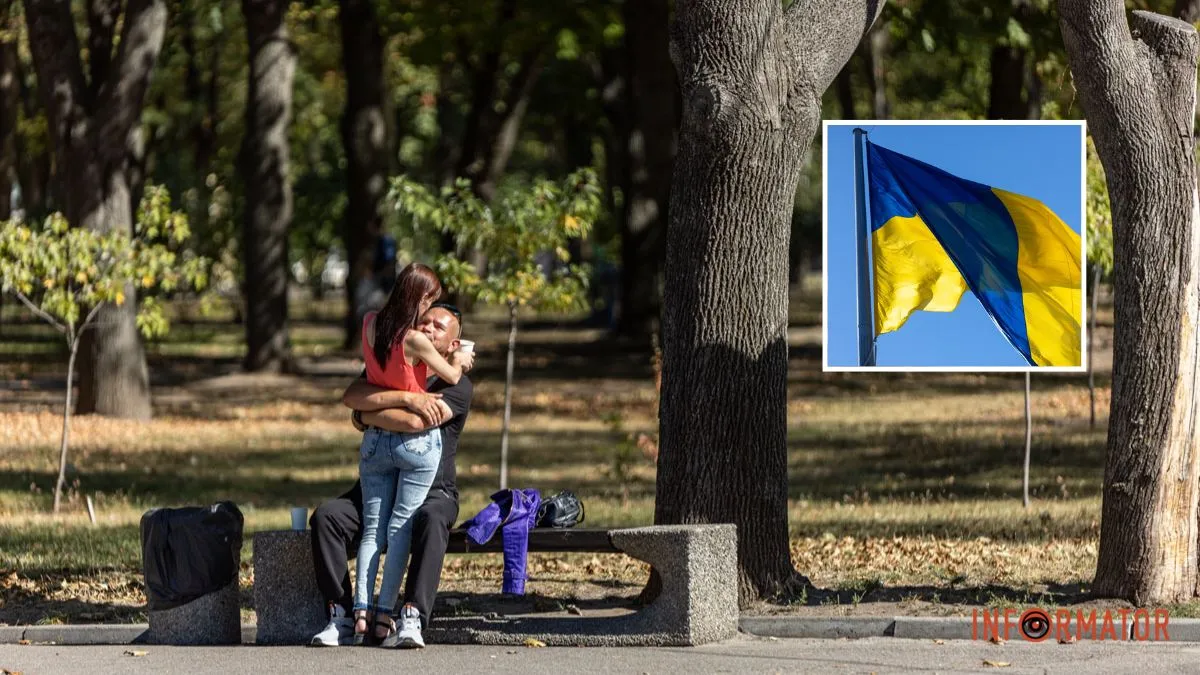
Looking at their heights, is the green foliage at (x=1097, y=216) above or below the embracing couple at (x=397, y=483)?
above

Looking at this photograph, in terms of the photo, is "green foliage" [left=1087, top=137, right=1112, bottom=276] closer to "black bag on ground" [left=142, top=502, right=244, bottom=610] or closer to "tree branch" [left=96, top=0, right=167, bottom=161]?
"black bag on ground" [left=142, top=502, right=244, bottom=610]

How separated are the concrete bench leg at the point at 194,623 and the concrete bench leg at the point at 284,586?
0.23m

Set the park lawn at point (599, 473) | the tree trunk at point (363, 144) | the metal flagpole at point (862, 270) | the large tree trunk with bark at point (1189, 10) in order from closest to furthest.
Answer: the metal flagpole at point (862, 270) → the park lawn at point (599, 473) → the large tree trunk with bark at point (1189, 10) → the tree trunk at point (363, 144)

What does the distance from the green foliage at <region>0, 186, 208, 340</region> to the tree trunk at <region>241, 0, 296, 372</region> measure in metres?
8.68

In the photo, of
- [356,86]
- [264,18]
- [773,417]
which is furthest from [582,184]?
[356,86]

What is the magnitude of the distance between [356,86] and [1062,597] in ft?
78.5

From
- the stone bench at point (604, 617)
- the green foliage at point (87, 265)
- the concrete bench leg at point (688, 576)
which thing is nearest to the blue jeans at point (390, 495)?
the stone bench at point (604, 617)

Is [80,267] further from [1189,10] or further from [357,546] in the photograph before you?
[1189,10]

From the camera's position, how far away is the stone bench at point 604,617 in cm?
908

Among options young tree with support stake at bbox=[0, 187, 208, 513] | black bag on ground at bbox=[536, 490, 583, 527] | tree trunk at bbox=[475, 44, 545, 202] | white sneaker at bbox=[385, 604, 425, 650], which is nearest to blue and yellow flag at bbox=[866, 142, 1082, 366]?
black bag on ground at bbox=[536, 490, 583, 527]

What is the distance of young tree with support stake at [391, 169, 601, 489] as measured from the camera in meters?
15.7

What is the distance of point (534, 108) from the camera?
49.0 meters

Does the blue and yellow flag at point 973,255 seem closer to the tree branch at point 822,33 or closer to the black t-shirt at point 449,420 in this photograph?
the tree branch at point 822,33

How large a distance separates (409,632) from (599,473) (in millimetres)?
9646
